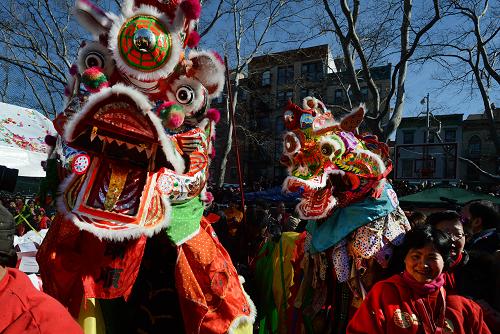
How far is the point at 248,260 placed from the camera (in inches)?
153

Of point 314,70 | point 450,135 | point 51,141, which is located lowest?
point 51,141

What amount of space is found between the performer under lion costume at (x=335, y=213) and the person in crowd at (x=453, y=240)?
31 cm

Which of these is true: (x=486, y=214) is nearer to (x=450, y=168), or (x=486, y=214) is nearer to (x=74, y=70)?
(x=74, y=70)

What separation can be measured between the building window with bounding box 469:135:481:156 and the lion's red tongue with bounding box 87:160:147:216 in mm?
32377

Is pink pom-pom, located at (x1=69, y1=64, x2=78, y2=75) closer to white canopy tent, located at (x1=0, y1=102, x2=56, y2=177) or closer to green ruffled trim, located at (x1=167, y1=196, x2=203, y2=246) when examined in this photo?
green ruffled trim, located at (x1=167, y1=196, x2=203, y2=246)

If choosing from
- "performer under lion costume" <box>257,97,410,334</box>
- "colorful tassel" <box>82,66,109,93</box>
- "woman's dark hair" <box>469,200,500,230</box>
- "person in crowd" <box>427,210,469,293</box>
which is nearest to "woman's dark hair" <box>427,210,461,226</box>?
"person in crowd" <box>427,210,469,293</box>

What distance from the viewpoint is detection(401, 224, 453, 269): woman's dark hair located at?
6.73ft

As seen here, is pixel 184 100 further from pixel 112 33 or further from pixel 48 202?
pixel 48 202

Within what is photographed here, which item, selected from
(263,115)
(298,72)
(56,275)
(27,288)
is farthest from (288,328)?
(263,115)

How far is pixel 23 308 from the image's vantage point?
1.04 metres

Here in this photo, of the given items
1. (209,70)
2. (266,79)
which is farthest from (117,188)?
(266,79)

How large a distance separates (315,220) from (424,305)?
1319 millimetres

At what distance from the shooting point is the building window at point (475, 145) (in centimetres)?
2903

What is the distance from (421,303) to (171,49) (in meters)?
1.83
